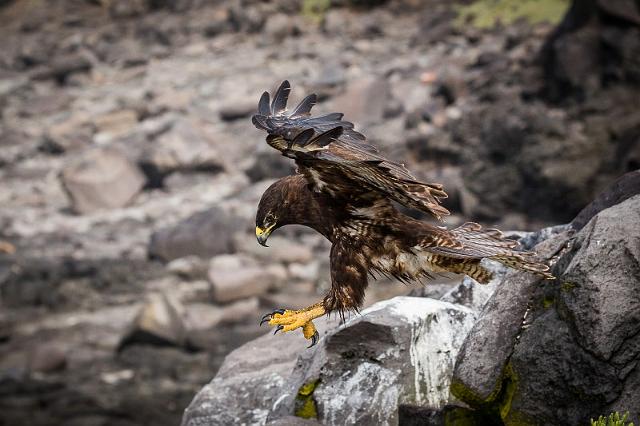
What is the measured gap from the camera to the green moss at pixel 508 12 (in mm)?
22656

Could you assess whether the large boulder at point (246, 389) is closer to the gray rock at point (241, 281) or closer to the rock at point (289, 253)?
the gray rock at point (241, 281)

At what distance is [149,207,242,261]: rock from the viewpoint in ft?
57.5

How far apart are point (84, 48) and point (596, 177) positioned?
60.5 feet

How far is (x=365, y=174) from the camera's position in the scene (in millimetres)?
5246

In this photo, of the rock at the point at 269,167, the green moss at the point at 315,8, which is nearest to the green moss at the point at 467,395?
the rock at the point at 269,167

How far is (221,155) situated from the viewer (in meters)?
21.1

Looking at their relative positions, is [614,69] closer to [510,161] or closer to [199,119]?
[510,161]

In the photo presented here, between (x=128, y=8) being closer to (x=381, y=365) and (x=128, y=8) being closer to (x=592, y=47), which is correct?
(x=592, y=47)

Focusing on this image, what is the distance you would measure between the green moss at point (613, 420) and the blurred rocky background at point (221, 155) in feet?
6.73

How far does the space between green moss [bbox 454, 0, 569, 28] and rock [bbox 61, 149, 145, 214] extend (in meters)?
10.2

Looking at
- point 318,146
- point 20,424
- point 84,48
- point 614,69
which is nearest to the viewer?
point 318,146

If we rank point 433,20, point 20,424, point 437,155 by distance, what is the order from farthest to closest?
point 433,20 → point 437,155 → point 20,424

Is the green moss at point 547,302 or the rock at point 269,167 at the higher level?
the green moss at point 547,302

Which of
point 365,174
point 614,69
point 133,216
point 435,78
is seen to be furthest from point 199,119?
point 365,174
